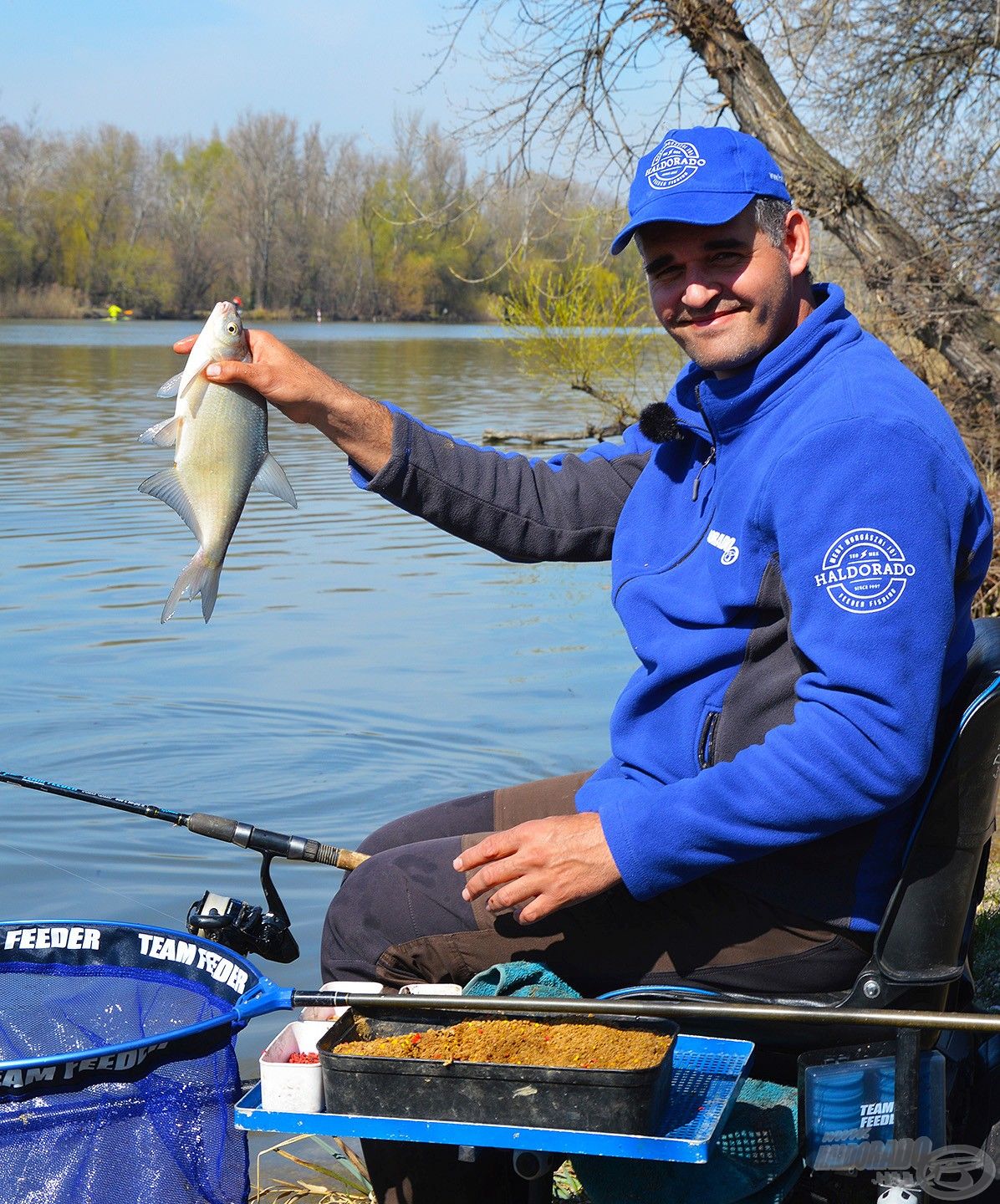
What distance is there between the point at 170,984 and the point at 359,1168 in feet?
4.17

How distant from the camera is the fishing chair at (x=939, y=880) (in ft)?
7.27

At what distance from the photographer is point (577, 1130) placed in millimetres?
1988

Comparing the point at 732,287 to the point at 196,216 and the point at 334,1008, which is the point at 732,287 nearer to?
the point at 334,1008

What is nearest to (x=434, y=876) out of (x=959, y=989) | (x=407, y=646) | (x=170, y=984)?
(x=170, y=984)

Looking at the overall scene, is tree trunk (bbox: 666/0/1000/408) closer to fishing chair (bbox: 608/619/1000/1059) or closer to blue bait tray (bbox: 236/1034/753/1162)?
fishing chair (bbox: 608/619/1000/1059)

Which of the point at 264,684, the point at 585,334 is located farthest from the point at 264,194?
the point at 264,684

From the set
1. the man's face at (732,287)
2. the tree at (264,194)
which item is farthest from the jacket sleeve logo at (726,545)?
the tree at (264,194)

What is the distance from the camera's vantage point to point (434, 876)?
2594 mm

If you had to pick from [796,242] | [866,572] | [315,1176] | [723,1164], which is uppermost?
[796,242]

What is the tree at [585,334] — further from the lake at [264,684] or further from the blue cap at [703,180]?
the blue cap at [703,180]

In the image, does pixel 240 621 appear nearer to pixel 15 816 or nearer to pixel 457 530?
pixel 15 816

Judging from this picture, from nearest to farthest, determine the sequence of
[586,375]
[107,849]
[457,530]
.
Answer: [457,530]
[107,849]
[586,375]

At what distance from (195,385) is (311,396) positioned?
10.3 inches

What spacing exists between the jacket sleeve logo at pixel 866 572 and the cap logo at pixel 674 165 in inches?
32.5
